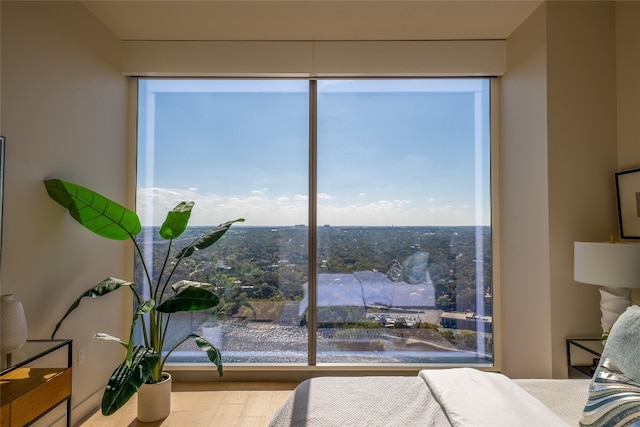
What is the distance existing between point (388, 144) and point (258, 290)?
168 centimetres

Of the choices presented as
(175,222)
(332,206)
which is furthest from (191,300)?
(332,206)

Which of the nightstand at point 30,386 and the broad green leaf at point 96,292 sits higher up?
the broad green leaf at point 96,292

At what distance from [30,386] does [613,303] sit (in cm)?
308

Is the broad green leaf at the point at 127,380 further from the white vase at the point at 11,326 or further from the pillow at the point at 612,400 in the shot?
the pillow at the point at 612,400

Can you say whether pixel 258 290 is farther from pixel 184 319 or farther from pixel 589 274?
pixel 589 274

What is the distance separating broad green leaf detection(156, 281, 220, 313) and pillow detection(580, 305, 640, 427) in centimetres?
201

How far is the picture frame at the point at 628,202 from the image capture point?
2320 mm

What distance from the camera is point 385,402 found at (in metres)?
1.56

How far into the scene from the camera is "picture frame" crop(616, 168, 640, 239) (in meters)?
2.32

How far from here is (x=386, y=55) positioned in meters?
3.11

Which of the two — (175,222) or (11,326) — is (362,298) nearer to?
(175,222)

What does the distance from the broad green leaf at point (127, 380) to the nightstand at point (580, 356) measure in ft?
8.65

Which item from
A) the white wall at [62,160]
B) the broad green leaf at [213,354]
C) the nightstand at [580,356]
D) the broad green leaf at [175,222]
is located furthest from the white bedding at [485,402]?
the white wall at [62,160]

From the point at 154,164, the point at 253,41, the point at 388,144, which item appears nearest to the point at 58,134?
the point at 154,164
